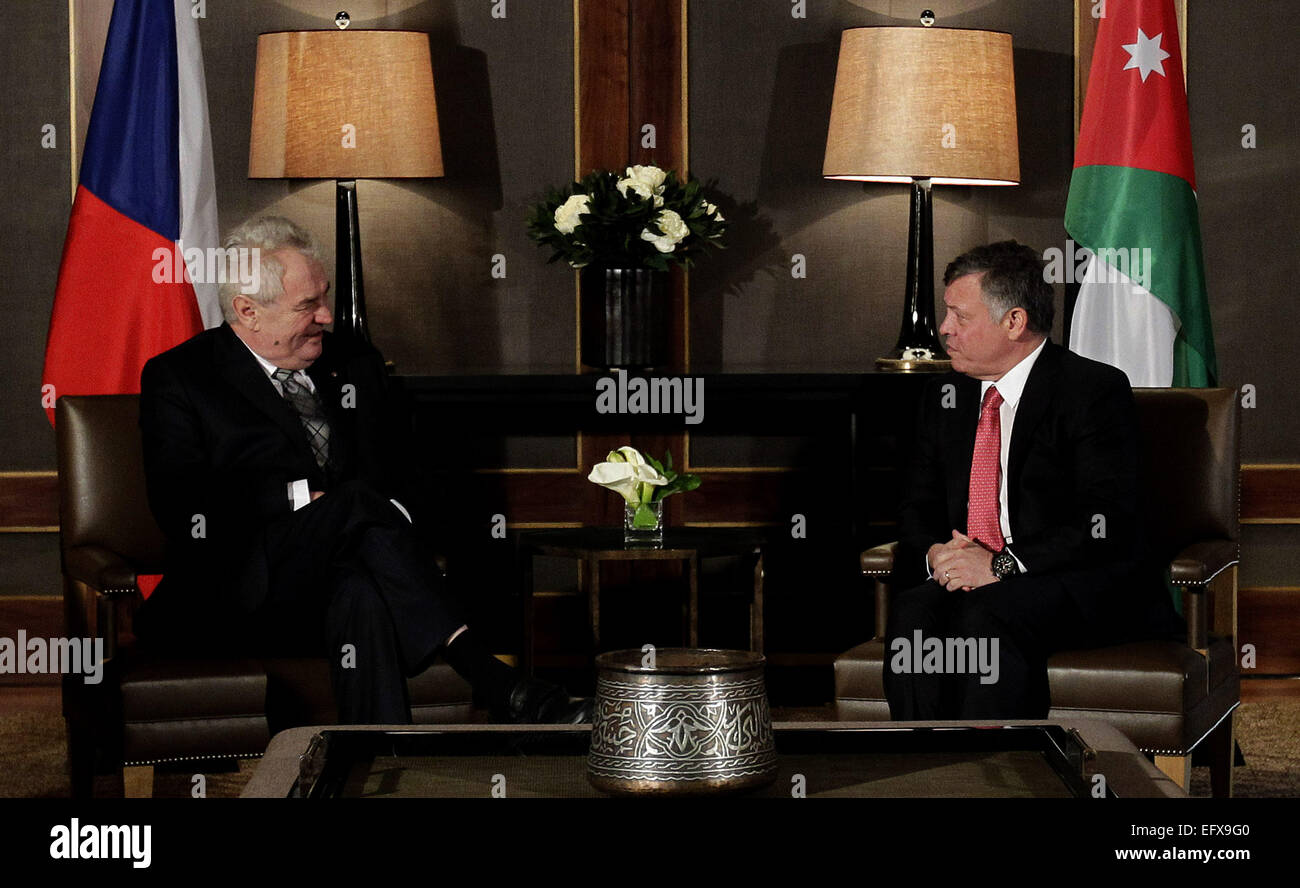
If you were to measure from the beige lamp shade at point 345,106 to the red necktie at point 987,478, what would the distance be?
5.50 feet

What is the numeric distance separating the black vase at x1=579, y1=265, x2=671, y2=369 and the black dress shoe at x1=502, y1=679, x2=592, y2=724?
1415mm

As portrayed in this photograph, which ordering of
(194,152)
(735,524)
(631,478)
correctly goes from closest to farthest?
(631,478)
(194,152)
(735,524)

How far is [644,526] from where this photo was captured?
370cm

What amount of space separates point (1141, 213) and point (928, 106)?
2.31ft

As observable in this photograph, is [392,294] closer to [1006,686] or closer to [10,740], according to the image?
[10,740]

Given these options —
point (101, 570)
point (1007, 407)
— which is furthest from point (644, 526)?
point (101, 570)

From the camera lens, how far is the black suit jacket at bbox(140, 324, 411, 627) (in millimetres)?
3113

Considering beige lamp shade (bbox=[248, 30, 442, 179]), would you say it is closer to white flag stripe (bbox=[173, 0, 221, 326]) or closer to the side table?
white flag stripe (bbox=[173, 0, 221, 326])

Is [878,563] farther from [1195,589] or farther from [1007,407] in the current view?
[1195,589]

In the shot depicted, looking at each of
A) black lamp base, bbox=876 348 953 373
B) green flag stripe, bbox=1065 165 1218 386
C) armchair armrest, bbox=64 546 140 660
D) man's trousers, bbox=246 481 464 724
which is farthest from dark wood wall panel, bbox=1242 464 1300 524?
armchair armrest, bbox=64 546 140 660

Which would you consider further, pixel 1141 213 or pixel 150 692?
pixel 1141 213

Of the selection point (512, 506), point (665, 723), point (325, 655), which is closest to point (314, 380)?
point (325, 655)

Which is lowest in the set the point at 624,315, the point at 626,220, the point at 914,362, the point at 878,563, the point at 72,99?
the point at 878,563

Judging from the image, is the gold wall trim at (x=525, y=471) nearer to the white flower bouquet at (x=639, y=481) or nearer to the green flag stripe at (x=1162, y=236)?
the white flower bouquet at (x=639, y=481)
